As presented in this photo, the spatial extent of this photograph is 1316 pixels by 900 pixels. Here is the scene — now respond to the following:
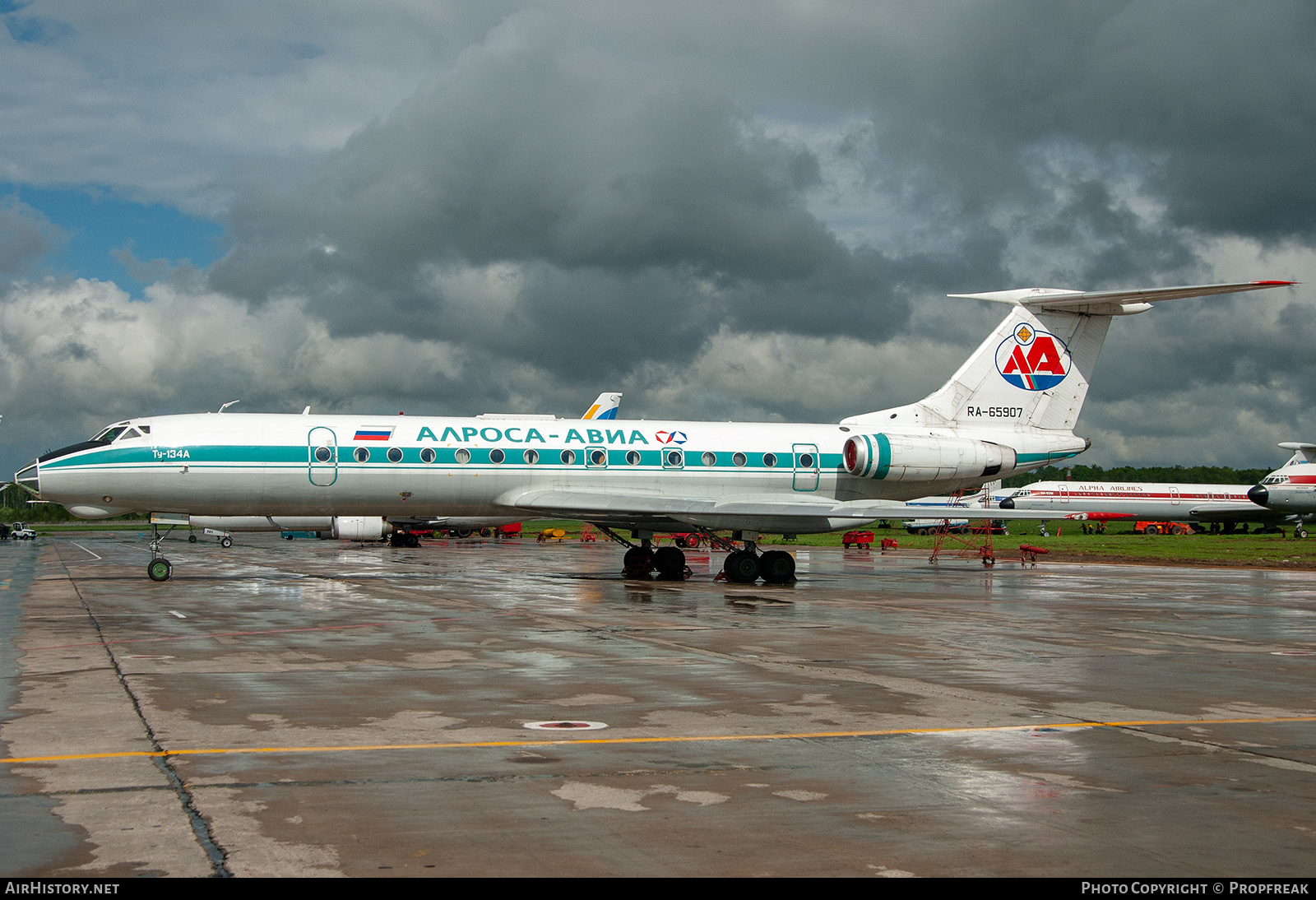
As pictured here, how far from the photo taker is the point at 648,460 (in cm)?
2589

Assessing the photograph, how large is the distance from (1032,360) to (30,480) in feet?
78.5

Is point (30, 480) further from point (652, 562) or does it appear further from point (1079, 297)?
point (1079, 297)

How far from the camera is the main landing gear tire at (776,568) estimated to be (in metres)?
25.4

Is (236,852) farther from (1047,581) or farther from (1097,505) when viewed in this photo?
(1097,505)

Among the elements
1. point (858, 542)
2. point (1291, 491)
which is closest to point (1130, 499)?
point (1291, 491)

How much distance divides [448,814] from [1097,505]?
260 ft

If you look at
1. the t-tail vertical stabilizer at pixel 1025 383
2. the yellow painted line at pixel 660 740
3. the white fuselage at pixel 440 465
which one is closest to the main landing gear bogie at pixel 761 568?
the white fuselage at pixel 440 465

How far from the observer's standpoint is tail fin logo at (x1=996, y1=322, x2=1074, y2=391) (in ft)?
90.8

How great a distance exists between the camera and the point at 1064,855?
5.25m

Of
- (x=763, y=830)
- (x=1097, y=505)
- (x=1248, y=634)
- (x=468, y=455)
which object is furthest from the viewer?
(x=1097, y=505)

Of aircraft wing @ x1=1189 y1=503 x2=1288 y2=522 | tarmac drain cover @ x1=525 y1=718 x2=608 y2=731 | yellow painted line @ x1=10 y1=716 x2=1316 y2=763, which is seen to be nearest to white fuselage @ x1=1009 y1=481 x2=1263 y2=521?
aircraft wing @ x1=1189 y1=503 x2=1288 y2=522

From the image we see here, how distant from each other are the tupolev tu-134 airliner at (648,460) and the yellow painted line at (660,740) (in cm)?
1382

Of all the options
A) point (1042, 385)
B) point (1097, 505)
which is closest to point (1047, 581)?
point (1042, 385)

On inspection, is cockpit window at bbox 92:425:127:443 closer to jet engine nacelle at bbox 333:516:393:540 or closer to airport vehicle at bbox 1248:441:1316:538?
jet engine nacelle at bbox 333:516:393:540
